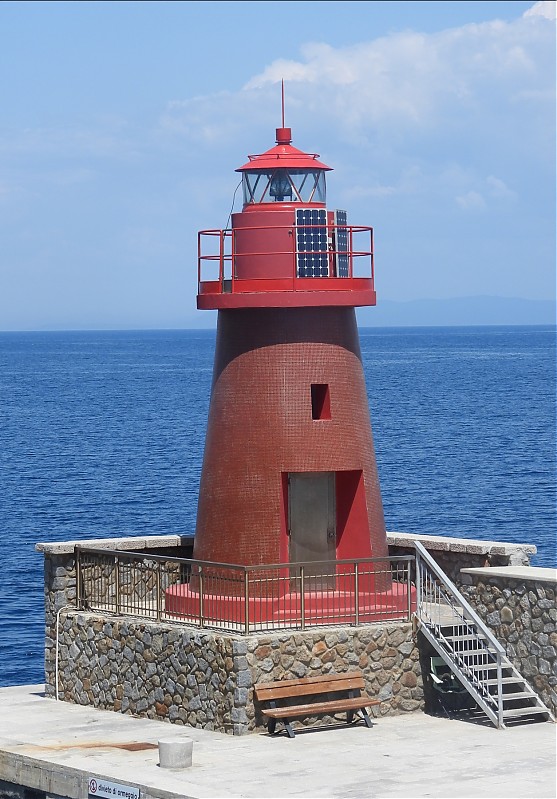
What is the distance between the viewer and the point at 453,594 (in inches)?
744

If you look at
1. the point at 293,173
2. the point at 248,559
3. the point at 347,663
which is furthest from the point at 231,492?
the point at 293,173

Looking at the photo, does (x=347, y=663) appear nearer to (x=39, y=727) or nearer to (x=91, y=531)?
(x=39, y=727)

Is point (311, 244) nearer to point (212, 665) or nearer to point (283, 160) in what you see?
point (283, 160)

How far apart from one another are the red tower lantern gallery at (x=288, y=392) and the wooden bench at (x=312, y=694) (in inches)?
57.7

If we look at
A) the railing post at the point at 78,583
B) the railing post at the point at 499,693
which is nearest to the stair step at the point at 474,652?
the railing post at the point at 499,693

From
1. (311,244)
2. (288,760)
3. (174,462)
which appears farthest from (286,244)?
(174,462)

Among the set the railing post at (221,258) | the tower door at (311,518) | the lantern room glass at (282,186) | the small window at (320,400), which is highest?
the lantern room glass at (282,186)

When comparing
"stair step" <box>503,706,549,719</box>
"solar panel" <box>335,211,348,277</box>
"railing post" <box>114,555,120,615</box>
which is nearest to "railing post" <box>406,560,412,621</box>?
"stair step" <box>503,706,549,719</box>

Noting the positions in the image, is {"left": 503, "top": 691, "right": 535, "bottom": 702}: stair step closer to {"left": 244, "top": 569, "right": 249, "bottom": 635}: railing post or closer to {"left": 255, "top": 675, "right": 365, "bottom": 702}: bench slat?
{"left": 255, "top": 675, "right": 365, "bottom": 702}: bench slat

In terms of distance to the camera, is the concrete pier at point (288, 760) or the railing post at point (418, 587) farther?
the railing post at point (418, 587)

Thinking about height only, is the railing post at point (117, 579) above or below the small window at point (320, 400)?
below

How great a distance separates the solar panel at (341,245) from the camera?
19.9 meters

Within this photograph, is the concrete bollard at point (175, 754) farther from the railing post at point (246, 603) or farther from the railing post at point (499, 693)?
the railing post at point (499, 693)

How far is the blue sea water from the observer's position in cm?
4212
